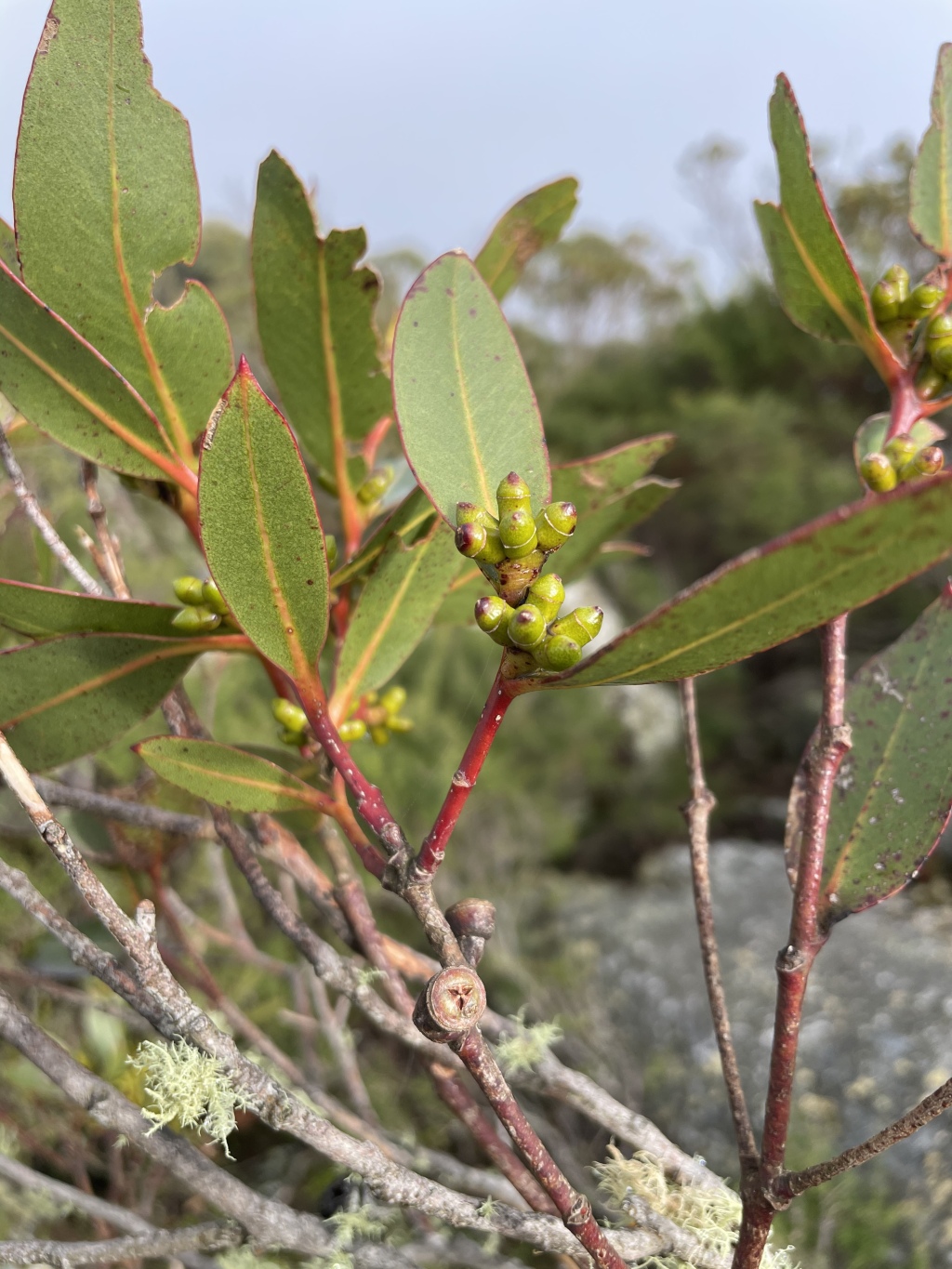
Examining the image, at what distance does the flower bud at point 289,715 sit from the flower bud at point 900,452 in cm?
24

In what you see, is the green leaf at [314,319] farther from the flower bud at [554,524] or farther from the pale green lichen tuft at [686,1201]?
the pale green lichen tuft at [686,1201]

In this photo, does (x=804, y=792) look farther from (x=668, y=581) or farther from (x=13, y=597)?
(x=668, y=581)

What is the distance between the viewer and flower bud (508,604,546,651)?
22 centimetres

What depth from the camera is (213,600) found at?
33 cm

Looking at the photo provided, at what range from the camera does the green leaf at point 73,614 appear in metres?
0.31

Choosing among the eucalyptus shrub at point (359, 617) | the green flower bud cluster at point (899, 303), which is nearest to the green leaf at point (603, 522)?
the eucalyptus shrub at point (359, 617)

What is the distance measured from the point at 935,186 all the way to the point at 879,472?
7.4 inches

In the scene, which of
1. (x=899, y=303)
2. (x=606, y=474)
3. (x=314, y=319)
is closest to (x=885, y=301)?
(x=899, y=303)

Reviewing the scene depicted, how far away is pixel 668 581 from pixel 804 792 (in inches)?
180

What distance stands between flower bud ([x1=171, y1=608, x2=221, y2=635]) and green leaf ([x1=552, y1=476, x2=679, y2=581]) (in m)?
0.16

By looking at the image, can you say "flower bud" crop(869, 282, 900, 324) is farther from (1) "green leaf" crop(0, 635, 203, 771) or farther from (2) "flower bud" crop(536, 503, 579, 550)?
(1) "green leaf" crop(0, 635, 203, 771)

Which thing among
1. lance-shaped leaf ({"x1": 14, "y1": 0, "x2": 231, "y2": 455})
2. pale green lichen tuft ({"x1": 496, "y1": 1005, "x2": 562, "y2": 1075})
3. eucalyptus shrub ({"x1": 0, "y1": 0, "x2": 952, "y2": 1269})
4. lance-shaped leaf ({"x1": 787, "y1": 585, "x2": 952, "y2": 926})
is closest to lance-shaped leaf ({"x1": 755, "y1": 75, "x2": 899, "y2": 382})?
eucalyptus shrub ({"x1": 0, "y1": 0, "x2": 952, "y2": 1269})

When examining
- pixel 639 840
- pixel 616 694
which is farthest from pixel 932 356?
pixel 616 694

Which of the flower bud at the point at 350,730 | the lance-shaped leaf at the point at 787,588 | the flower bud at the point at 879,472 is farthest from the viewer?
the flower bud at the point at 350,730
